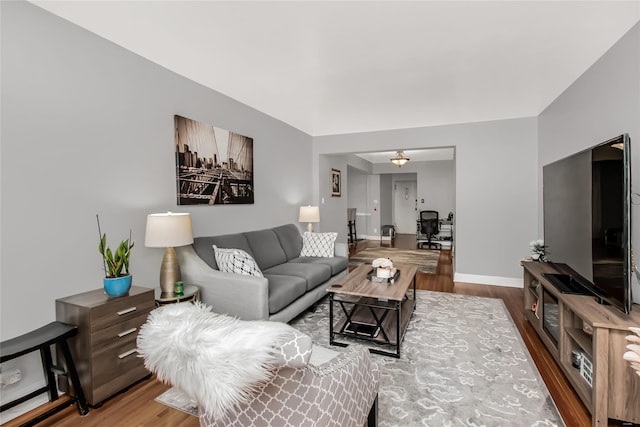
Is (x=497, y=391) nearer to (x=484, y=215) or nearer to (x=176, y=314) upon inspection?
(x=176, y=314)

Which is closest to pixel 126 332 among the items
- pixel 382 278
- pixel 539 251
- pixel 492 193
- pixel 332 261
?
pixel 382 278

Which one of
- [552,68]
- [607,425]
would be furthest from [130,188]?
[552,68]

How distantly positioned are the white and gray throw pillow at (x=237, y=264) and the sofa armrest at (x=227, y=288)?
94 millimetres

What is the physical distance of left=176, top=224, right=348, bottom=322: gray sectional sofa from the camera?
257cm

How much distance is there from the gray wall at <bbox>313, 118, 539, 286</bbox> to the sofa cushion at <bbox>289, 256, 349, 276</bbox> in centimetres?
201

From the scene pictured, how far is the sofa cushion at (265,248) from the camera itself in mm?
3680

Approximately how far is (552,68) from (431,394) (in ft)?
10.2

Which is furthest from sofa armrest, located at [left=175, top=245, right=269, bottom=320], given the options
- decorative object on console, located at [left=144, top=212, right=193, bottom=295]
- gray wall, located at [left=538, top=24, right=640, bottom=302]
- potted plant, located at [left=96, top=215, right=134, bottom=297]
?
gray wall, located at [left=538, top=24, right=640, bottom=302]

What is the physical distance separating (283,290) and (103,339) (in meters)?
1.38

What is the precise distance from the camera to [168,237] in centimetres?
239

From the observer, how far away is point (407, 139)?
16.6ft

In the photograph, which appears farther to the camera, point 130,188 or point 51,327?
point 130,188

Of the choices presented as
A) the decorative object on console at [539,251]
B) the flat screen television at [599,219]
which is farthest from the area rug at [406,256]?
the flat screen television at [599,219]

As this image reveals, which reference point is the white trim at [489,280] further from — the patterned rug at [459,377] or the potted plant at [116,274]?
the potted plant at [116,274]
